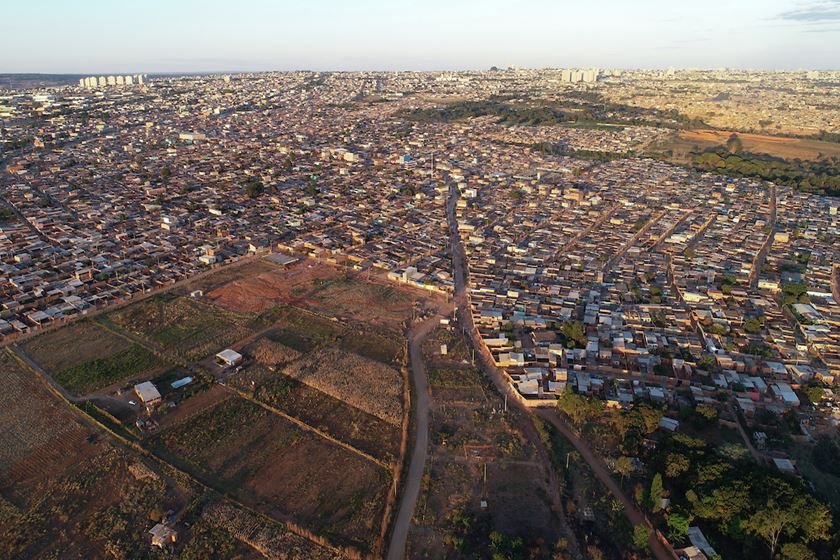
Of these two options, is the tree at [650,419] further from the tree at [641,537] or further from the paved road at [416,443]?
the paved road at [416,443]

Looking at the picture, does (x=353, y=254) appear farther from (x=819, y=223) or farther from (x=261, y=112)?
(x=261, y=112)

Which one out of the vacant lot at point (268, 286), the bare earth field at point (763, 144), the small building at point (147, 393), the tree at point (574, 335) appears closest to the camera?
the small building at point (147, 393)

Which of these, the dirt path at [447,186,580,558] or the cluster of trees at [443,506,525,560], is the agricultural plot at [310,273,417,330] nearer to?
the dirt path at [447,186,580,558]

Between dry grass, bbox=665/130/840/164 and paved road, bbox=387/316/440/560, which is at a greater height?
dry grass, bbox=665/130/840/164

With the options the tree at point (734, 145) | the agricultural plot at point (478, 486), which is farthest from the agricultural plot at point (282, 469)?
the tree at point (734, 145)

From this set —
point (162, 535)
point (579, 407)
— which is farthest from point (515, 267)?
point (162, 535)

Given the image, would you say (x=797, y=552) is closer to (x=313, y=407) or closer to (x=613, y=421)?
(x=613, y=421)

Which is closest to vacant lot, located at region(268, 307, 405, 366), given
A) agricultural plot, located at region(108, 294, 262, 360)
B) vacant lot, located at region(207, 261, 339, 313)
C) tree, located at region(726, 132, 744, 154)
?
agricultural plot, located at region(108, 294, 262, 360)
